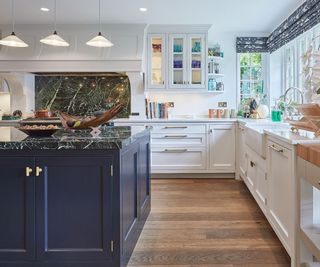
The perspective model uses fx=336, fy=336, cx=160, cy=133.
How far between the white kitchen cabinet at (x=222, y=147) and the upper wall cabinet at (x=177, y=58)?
0.75 m

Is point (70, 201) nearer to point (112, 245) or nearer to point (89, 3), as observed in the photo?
point (112, 245)

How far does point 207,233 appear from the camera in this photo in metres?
2.84

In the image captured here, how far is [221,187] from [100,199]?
281cm

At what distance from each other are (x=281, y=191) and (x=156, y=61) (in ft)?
11.2

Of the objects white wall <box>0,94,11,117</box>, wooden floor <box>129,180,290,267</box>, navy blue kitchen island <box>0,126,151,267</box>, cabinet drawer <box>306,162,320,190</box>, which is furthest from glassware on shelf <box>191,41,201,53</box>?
cabinet drawer <box>306,162,320,190</box>

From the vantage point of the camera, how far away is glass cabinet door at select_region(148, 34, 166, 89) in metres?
5.19

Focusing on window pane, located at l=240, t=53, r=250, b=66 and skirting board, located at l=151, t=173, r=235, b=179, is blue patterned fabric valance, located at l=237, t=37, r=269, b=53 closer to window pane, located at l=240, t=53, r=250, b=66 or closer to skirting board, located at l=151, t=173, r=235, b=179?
window pane, located at l=240, t=53, r=250, b=66

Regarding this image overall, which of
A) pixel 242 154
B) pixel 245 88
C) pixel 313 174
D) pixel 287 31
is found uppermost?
pixel 287 31

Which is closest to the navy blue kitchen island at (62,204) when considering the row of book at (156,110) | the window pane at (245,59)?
the row of book at (156,110)

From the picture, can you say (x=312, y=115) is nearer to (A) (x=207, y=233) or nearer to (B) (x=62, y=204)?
(A) (x=207, y=233)

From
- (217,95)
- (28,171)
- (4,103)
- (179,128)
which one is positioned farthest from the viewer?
(217,95)

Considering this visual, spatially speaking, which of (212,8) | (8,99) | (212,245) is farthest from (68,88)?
(212,245)

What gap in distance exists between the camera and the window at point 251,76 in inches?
220

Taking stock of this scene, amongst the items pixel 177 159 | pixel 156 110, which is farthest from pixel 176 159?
pixel 156 110
